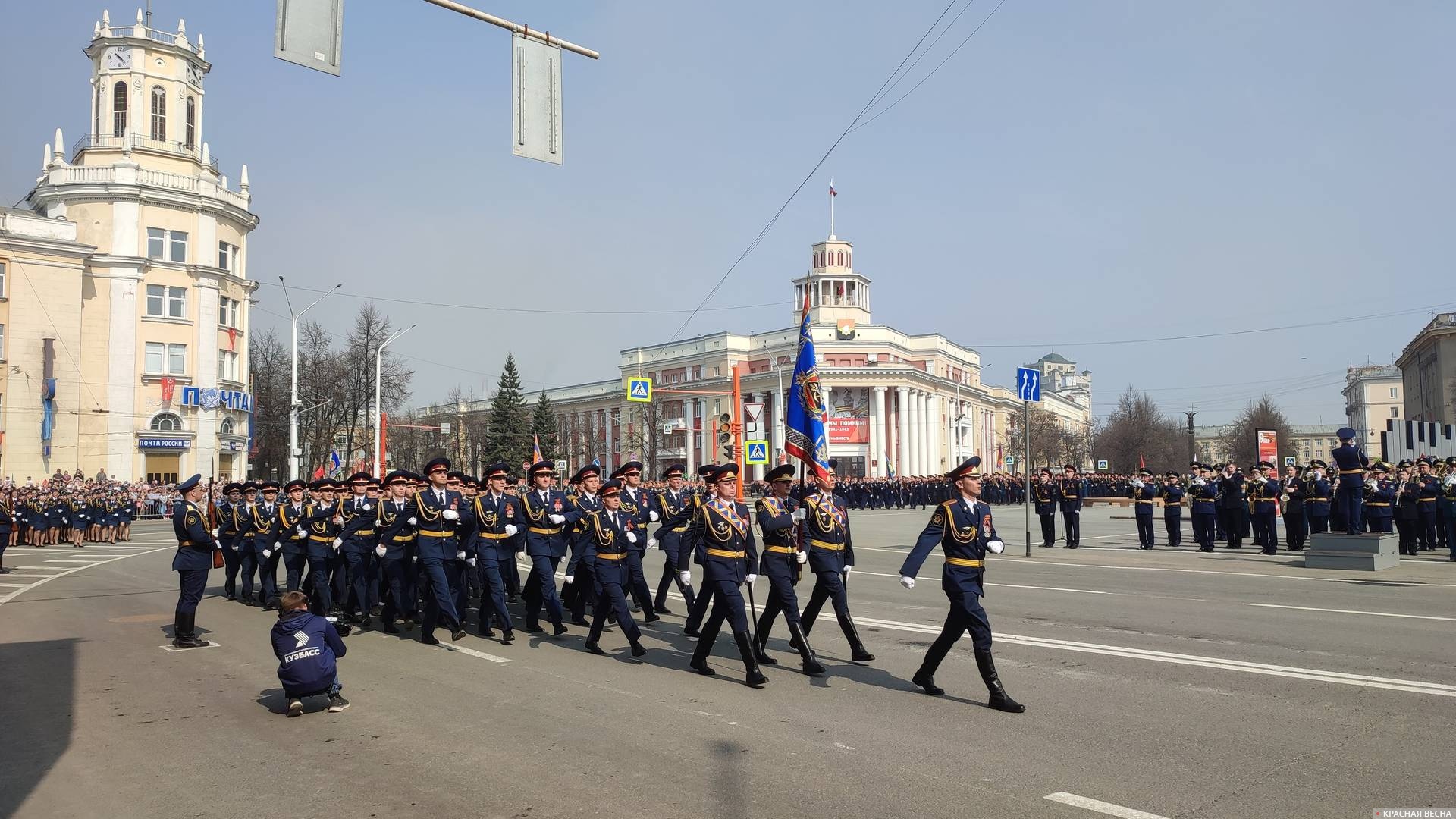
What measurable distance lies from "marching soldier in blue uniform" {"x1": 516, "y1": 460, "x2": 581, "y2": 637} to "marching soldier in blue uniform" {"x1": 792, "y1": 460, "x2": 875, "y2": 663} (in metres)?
2.95

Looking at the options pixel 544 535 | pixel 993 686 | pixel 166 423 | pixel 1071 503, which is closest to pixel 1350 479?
pixel 1071 503

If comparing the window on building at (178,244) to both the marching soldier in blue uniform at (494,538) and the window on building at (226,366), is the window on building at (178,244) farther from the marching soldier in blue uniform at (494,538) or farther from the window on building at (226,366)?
the marching soldier in blue uniform at (494,538)

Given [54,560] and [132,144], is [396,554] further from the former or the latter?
[132,144]

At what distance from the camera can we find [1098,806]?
199 inches

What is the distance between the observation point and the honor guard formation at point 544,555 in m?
7.75

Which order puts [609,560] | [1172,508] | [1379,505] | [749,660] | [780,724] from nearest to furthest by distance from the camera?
[780,724] → [749,660] → [609,560] → [1379,505] → [1172,508]

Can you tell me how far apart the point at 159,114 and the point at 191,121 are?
194 cm

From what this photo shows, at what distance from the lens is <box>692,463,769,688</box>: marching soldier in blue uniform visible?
28.2 ft

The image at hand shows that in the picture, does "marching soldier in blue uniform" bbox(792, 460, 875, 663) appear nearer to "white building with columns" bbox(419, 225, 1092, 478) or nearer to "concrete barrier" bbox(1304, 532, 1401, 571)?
"concrete barrier" bbox(1304, 532, 1401, 571)

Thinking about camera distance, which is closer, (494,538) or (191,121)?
(494,538)

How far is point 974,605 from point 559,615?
538 centimetres

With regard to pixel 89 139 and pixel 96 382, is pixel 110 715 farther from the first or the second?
pixel 89 139

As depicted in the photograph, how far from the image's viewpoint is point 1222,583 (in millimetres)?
15148

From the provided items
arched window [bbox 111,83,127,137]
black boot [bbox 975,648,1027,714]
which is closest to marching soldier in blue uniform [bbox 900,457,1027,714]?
black boot [bbox 975,648,1027,714]
